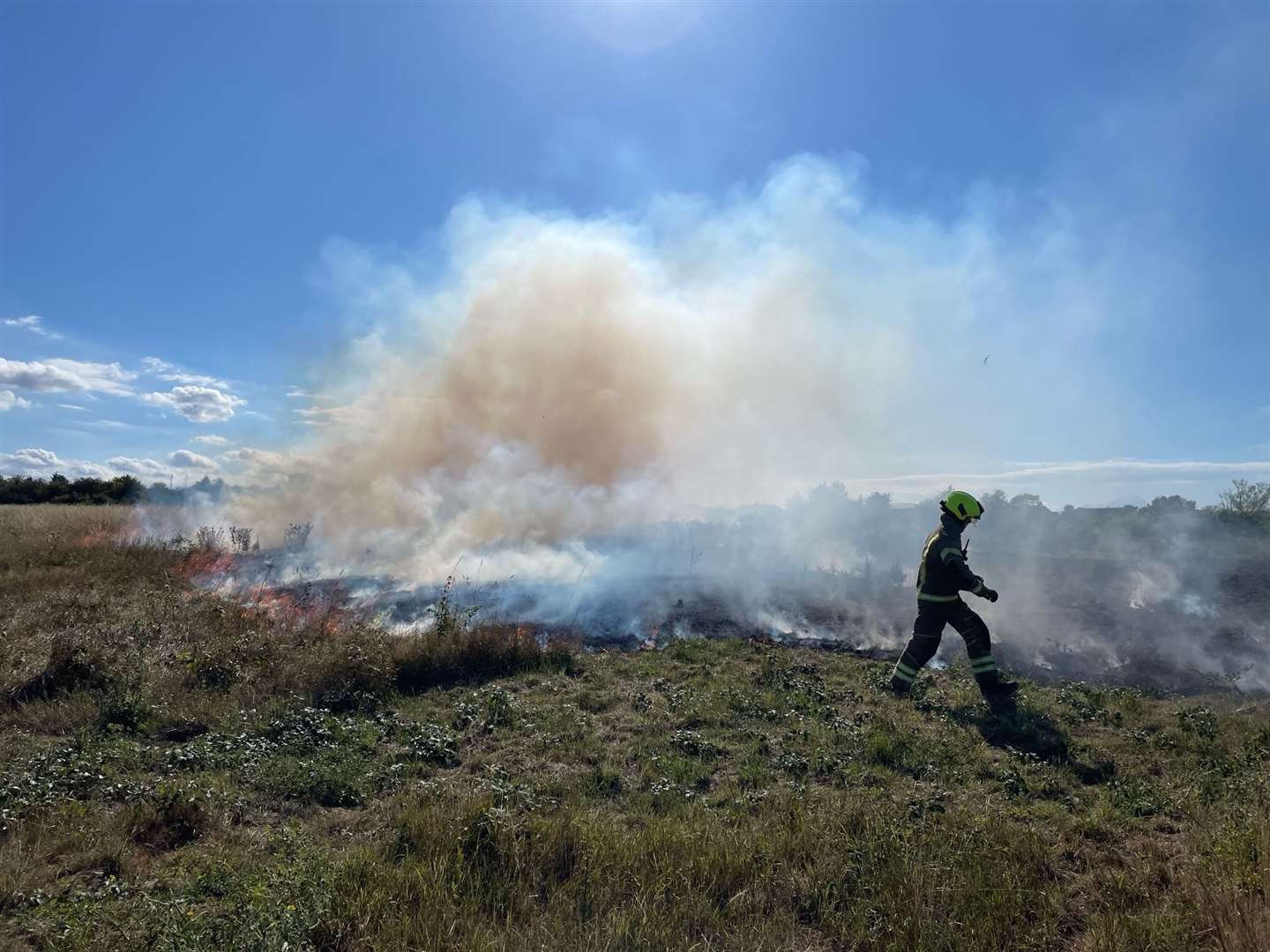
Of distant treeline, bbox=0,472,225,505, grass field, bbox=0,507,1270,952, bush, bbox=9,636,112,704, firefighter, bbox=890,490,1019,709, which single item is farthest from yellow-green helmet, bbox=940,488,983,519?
distant treeline, bbox=0,472,225,505

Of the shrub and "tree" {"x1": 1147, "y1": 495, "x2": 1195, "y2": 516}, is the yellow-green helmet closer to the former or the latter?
the shrub

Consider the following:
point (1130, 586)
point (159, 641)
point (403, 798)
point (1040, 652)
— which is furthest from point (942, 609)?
point (1130, 586)

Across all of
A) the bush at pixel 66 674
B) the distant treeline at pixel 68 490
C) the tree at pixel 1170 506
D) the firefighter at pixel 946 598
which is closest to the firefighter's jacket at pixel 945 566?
the firefighter at pixel 946 598

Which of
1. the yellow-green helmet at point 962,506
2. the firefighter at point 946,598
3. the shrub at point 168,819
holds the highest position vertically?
the yellow-green helmet at point 962,506

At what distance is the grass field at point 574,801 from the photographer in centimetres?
341

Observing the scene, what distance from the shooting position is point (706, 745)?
245 inches

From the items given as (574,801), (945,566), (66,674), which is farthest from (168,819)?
(945,566)

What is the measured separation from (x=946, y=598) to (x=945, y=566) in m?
0.39

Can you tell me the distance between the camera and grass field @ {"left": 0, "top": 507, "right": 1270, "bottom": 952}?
3412mm

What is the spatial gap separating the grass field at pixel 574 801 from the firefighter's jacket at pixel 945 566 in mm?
1194

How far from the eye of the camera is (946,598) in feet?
26.2

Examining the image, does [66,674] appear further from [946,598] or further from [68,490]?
[68,490]

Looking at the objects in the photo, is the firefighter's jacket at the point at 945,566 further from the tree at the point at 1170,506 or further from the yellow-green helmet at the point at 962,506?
the tree at the point at 1170,506

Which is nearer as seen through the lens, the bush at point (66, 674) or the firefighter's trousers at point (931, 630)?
the bush at point (66, 674)
